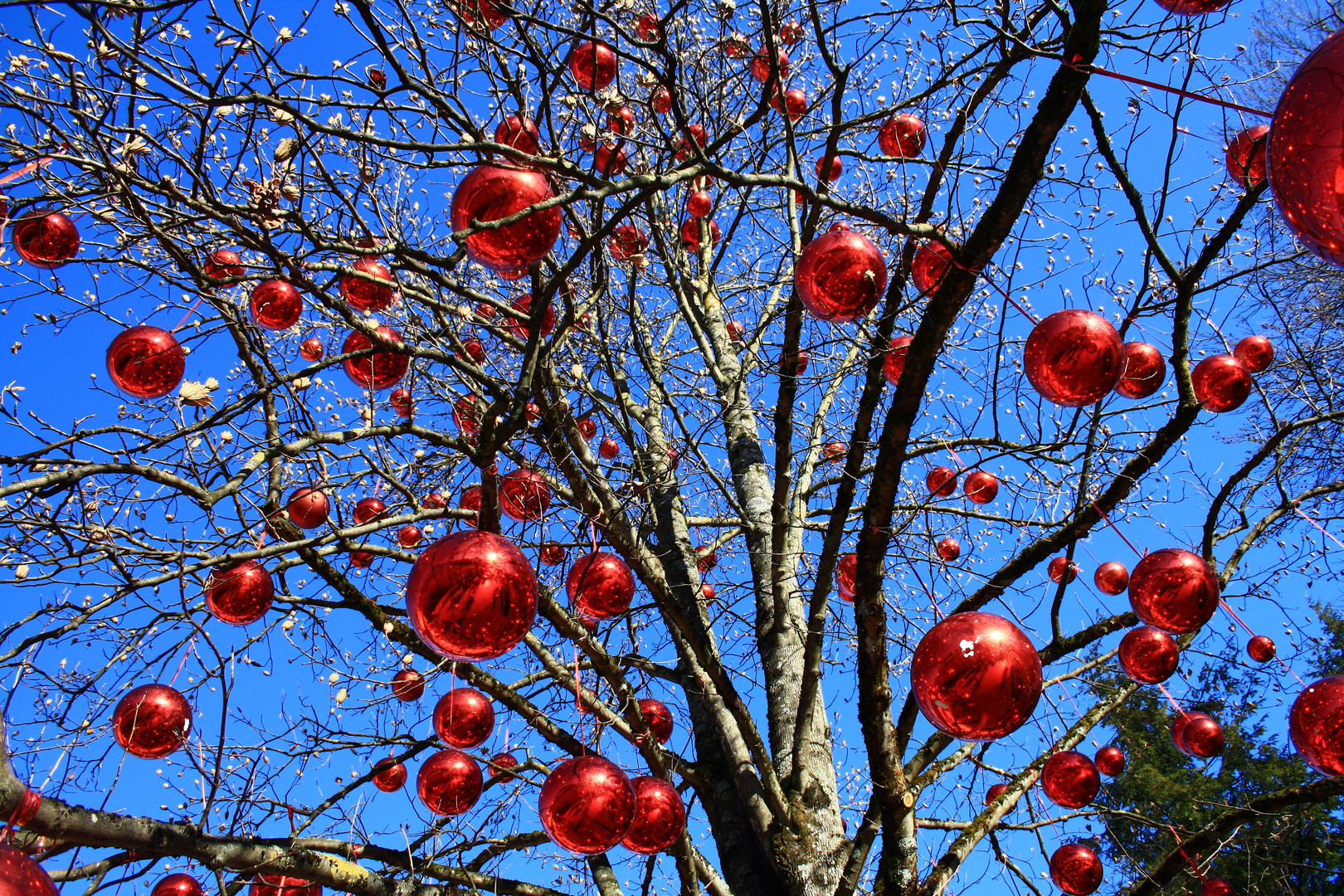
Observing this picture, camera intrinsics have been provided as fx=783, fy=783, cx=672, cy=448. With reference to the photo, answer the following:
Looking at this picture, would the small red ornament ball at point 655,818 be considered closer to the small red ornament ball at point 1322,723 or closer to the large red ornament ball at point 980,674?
the large red ornament ball at point 980,674

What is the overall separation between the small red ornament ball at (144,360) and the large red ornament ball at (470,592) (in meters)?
2.03

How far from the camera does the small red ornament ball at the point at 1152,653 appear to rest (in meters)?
3.93

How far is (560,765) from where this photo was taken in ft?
9.36

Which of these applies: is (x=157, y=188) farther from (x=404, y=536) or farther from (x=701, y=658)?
(x=701, y=658)

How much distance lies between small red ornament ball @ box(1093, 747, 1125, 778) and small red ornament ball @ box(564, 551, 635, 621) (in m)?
3.42

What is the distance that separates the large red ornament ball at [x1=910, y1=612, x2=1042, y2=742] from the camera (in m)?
2.37

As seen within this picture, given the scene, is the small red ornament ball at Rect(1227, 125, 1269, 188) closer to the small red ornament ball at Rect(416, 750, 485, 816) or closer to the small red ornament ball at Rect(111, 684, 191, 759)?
the small red ornament ball at Rect(416, 750, 485, 816)

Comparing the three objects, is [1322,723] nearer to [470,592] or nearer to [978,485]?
[978,485]

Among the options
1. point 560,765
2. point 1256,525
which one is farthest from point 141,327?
point 1256,525

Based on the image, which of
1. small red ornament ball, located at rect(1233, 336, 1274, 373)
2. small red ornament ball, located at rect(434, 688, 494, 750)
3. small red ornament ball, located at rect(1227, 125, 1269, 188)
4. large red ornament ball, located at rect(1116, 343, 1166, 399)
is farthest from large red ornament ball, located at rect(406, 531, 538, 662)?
small red ornament ball, located at rect(1233, 336, 1274, 373)

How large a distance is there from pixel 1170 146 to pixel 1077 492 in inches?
68.8

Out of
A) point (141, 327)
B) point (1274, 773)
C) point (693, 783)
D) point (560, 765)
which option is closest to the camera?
point (560, 765)

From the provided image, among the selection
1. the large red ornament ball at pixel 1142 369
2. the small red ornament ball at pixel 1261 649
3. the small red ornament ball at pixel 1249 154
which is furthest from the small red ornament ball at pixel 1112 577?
the small red ornament ball at pixel 1249 154

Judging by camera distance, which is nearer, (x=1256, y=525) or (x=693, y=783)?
(x=693, y=783)
